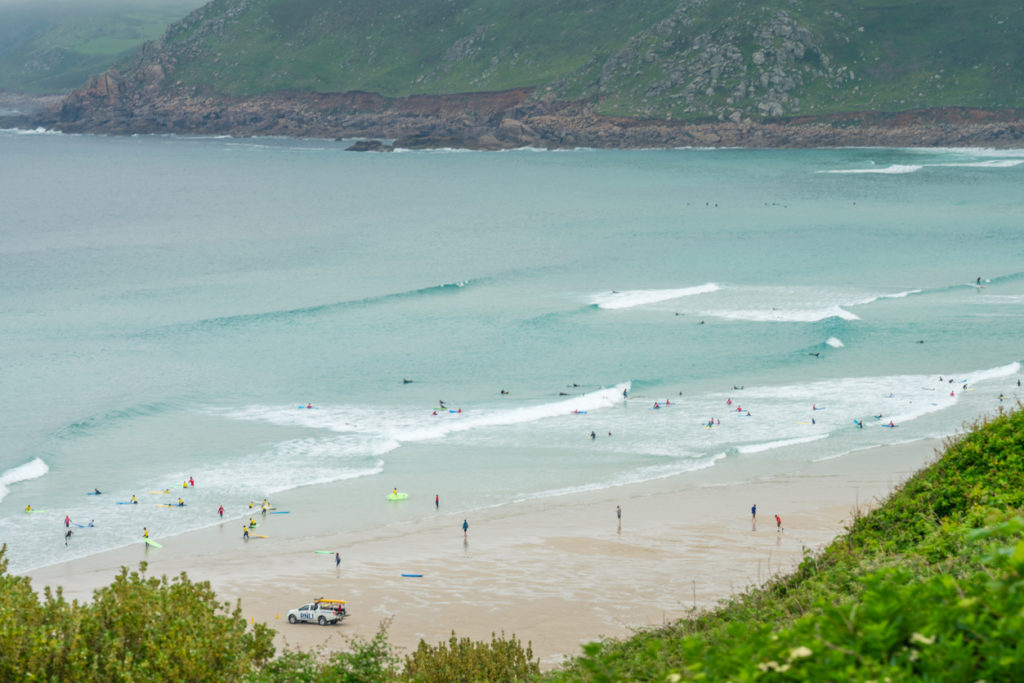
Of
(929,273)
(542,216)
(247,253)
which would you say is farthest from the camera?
(542,216)

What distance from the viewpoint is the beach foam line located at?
1383 inches

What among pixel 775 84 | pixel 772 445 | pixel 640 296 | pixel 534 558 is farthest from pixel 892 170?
pixel 534 558

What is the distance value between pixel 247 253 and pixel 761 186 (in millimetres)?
64937

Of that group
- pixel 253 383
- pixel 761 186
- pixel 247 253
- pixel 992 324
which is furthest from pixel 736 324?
pixel 761 186

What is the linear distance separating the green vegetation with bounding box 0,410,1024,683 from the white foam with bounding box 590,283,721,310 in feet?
143

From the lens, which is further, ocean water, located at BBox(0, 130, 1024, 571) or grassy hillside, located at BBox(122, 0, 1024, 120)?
grassy hillside, located at BBox(122, 0, 1024, 120)

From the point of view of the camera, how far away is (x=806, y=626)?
25.1 feet

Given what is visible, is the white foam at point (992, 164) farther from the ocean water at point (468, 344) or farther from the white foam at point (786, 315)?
the white foam at point (786, 315)

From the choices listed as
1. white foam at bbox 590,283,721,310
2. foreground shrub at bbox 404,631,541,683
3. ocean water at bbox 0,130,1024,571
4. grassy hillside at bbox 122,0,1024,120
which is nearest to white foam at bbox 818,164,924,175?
ocean water at bbox 0,130,1024,571

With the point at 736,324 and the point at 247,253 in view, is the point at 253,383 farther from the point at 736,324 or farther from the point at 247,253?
the point at 247,253

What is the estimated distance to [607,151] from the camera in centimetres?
17088

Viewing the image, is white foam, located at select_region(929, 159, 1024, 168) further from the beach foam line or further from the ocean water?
the beach foam line

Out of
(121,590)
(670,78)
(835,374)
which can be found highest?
(670,78)

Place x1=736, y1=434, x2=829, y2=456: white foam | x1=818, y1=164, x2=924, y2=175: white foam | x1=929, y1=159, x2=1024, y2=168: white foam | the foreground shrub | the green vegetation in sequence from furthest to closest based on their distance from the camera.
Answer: x1=929, y1=159, x2=1024, y2=168: white foam, x1=818, y1=164, x2=924, y2=175: white foam, x1=736, y1=434, x2=829, y2=456: white foam, the foreground shrub, the green vegetation
